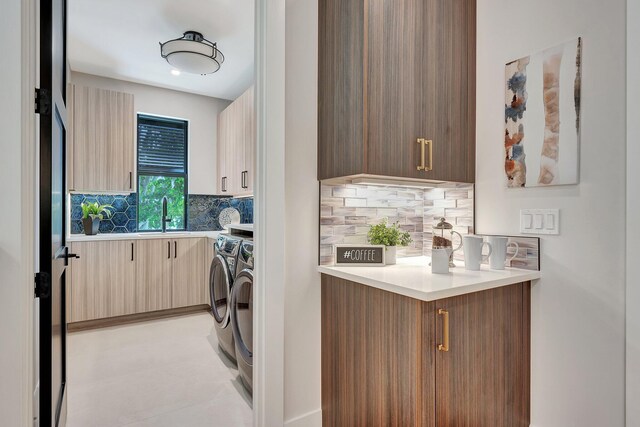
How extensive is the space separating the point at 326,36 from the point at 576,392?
207cm

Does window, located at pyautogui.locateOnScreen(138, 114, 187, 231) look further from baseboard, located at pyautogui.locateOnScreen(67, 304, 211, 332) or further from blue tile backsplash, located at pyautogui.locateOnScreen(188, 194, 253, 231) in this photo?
baseboard, located at pyautogui.locateOnScreen(67, 304, 211, 332)

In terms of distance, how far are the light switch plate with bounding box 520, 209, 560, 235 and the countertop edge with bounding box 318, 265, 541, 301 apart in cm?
21

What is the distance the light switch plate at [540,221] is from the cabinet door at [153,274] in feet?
11.0

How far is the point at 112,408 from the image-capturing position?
2004 mm

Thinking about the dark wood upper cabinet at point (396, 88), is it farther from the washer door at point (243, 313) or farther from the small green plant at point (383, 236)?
the washer door at point (243, 313)

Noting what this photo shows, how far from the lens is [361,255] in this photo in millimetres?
1725

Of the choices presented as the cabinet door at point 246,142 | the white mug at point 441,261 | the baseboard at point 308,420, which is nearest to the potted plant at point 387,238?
the white mug at point 441,261

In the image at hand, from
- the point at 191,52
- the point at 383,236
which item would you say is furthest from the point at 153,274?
the point at 383,236

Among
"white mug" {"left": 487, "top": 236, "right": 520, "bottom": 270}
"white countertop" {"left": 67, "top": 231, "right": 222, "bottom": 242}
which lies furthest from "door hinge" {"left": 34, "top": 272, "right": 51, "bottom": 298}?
"white countertop" {"left": 67, "top": 231, "right": 222, "bottom": 242}

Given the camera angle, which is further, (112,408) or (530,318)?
(112,408)

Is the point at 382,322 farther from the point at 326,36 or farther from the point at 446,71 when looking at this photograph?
the point at 326,36

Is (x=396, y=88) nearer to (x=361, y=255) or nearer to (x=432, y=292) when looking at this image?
(x=361, y=255)

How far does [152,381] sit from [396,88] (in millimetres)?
2454
